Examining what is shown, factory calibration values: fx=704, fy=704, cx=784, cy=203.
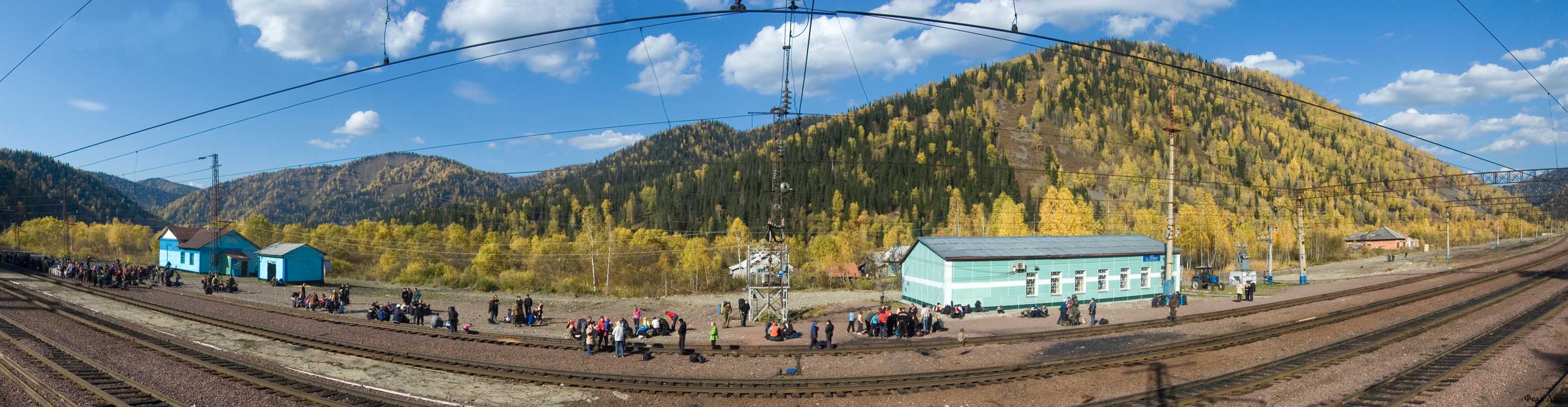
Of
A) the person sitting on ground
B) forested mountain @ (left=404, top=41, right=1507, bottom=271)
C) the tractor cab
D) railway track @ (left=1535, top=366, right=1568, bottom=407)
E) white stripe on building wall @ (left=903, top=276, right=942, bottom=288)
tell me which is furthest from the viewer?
forested mountain @ (left=404, top=41, right=1507, bottom=271)

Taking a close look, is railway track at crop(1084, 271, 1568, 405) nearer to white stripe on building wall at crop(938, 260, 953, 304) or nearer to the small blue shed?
white stripe on building wall at crop(938, 260, 953, 304)

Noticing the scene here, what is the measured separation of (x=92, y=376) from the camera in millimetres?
17531

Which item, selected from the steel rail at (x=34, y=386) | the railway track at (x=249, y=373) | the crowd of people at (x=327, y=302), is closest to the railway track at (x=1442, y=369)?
the railway track at (x=249, y=373)

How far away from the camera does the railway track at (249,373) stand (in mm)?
15672

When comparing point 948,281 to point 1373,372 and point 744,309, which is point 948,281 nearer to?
point 744,309

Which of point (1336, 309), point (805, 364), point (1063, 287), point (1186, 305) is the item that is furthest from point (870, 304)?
point (1336, 309)

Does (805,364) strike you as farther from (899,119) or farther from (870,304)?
(899,119)

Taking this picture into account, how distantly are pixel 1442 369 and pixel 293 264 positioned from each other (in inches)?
2384

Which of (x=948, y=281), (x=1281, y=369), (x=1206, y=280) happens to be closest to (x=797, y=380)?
(x=1281, y=369)

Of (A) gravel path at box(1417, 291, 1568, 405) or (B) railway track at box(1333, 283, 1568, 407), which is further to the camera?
(B) railway track at box(1333, 283, 1568, 407)

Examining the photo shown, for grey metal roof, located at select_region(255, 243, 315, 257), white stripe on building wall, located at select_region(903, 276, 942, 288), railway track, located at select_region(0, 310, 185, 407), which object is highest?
grey metal roof, located at select_region(255, 243, 315, 257)

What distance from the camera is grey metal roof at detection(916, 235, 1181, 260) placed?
34219 mm

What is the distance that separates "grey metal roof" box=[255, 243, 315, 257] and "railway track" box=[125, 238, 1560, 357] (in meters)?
18.5

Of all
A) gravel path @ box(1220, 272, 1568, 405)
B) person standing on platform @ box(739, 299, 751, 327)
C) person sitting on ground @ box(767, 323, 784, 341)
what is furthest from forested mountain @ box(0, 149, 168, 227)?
gravel path @ box(1220, 272, 1568, 405)
